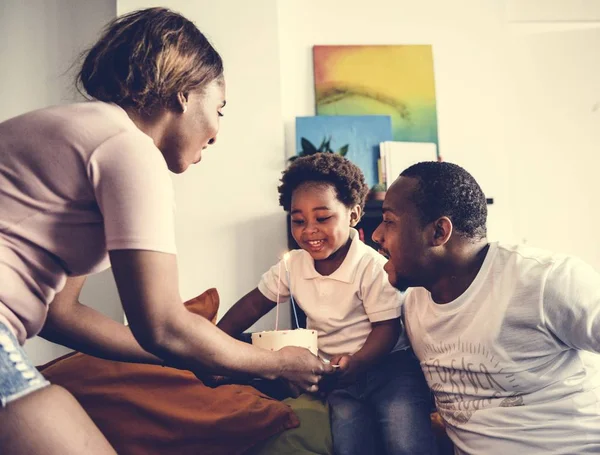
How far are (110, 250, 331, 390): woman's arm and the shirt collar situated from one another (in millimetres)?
809

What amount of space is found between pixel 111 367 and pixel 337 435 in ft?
2.12

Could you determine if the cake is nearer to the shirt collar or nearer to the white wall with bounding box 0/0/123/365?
the shirt collar

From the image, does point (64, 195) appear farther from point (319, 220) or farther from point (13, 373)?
point (319, 220)

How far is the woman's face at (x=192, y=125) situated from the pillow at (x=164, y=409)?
0.62 m

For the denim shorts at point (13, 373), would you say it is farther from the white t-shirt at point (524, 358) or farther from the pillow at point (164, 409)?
the white t-shirt at point (524, 358)

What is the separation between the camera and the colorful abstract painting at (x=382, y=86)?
11.2 ft

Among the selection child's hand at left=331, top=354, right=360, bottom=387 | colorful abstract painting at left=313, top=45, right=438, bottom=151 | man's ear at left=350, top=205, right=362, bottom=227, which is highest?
colorful abstract painting at left=313, top=45, right=438, bottom=151

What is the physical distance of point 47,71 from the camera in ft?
10.6

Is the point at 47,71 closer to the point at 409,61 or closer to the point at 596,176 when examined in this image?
the point at 409,61

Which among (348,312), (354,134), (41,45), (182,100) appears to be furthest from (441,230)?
(41,45)

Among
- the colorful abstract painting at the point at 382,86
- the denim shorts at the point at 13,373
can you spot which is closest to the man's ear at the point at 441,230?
the denim shorts at the point at 13,373

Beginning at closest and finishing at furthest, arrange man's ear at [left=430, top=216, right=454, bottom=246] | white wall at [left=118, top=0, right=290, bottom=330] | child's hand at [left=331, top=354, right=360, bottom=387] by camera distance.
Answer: man's ear at [left=430, top=216, right=454, bottom=246], child's hand at [left=331, top=354, right=360, bottom=387], white wall at [left=118, top=0, right=290, bottom=330]

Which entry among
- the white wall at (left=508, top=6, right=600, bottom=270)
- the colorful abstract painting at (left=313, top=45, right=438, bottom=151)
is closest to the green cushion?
the colorful abstract painting at (left=313, top=45, right=438, bottom=151)

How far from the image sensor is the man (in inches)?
50.3
